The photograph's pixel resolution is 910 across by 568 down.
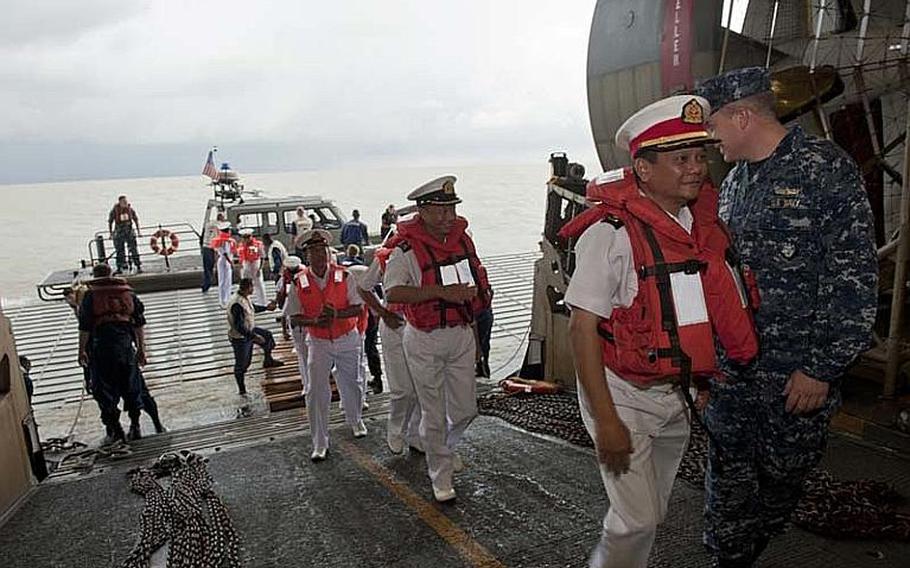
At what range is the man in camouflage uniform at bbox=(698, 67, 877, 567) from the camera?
2.46m

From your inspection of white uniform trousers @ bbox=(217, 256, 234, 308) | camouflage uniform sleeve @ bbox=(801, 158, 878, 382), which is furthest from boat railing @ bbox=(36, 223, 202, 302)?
camouflage uniform sleeve @ bbox=(801, 158, 878, 382)

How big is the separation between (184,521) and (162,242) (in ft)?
54.5

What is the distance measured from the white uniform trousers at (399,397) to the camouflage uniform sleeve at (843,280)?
313 cm

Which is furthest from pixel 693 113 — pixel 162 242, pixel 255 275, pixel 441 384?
pixel 162 242

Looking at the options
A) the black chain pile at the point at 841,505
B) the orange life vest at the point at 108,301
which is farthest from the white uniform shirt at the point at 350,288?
the orange life vest at the point at 108,301

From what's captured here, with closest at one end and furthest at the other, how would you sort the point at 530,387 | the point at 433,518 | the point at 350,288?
the point at 433,518, the point at 350,288, the point at 530,387

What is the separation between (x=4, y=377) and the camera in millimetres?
4910

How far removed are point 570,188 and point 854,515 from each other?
431 centimetres

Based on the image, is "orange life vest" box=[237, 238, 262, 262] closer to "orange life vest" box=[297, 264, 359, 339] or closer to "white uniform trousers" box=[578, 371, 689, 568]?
"orange life vest" box=[297, 264, 359, 339]

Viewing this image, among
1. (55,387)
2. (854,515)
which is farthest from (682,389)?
(55,387)

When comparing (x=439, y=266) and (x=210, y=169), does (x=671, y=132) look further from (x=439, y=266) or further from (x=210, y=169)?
(x=210, y=169)

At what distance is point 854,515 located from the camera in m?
3.23

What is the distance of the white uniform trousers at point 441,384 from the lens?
4.13 m

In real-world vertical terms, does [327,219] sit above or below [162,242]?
above
